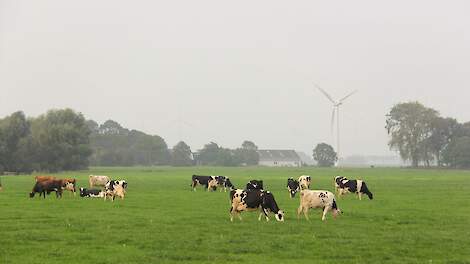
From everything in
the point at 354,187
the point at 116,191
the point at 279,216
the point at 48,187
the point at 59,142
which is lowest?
the point at 279,216

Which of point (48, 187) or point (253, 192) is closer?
point (253, 192)

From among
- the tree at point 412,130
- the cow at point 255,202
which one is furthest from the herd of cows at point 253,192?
the tree at point 412,130

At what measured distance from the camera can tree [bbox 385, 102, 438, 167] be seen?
5797 inches

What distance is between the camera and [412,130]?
147m

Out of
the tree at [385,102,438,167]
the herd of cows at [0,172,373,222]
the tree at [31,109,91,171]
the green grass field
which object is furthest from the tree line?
the green grass field

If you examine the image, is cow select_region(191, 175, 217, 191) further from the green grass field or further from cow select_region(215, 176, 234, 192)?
the green grass field

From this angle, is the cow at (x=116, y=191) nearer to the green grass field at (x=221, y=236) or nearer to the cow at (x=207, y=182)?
the green grass field at (x=221, y=236)

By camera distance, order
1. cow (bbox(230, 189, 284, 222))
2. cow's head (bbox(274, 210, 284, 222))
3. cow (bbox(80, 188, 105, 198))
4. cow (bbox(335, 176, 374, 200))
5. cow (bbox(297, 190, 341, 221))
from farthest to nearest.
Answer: cow (bbox(80, 188, 105, 198)), cow (bbox(335, 176, 374, 200)), cow (bbox(297, 190, 341, 221)), cow (bbox(230, 189, 284, 222)), cow's head (bbox(274, 210, 284, 222))

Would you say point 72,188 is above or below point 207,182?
below

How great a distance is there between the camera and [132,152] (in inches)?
Answer: 7461

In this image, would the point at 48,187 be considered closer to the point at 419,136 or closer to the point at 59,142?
the point at 59,142

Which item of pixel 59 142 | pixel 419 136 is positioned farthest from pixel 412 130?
pixel 59 142

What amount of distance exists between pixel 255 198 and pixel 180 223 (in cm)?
309

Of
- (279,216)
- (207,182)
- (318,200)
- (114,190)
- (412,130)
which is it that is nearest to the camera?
(279,216)
